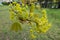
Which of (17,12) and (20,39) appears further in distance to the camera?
(20,39)

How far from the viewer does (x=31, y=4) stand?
1.03m

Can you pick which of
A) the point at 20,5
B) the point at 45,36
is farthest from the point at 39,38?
the point at 20,5

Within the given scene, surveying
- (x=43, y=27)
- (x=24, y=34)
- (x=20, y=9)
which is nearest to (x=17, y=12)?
(x=20, y=9)

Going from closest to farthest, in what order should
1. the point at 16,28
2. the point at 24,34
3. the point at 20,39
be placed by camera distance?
the point at 16,28
the point at 20,39
the point at 24,34

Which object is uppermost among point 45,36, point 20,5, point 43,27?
point 20,5

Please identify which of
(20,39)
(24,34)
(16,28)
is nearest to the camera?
(16,28)

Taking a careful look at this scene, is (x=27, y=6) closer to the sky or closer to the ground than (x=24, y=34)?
closer to the sky

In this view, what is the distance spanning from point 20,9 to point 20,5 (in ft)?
0.28

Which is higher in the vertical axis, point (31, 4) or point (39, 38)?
point (31, 4)

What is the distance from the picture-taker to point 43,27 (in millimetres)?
995

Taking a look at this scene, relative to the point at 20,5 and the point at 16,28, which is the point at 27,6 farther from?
the point at 16,28

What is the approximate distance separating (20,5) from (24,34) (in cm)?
430

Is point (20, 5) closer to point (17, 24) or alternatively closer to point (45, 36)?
point (17, 24)

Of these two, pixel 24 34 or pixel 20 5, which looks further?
pixel 24 34
